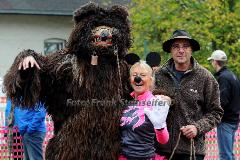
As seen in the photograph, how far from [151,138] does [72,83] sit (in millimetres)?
841

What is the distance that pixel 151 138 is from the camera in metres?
5.11

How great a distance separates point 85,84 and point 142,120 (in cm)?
61

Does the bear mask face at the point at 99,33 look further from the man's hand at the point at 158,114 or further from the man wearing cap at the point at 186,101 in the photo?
the man's hand at the point at 158,114

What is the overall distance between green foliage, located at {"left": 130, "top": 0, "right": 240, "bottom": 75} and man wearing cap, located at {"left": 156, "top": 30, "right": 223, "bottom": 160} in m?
10.3

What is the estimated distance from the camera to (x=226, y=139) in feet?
32.1

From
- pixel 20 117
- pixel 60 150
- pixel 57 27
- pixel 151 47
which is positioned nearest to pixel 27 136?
pixel 20 117

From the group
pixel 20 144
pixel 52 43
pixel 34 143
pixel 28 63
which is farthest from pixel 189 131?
pixel 52 43

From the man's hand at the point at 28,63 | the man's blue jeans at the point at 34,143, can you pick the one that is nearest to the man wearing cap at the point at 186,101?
the man's hand at the point at 28,63

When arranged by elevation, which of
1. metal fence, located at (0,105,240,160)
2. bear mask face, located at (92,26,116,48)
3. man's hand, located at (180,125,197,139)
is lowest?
metal fence, located at (0,105,240,160)

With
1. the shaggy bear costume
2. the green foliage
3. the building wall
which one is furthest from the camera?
the building wall

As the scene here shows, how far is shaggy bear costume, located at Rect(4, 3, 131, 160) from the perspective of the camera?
5262 millimetres

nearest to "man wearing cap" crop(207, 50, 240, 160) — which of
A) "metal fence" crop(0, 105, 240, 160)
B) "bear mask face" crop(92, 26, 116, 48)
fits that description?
"metal fence" crop(0, 105, 240, 160)

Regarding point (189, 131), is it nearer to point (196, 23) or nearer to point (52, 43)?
point (196, 23)

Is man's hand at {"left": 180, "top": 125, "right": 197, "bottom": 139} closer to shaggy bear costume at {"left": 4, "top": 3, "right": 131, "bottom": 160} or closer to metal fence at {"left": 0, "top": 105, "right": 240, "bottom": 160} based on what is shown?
shaggy bear costume at {"left": 4, "top": 3, "right": 131, "bottom": 160}
